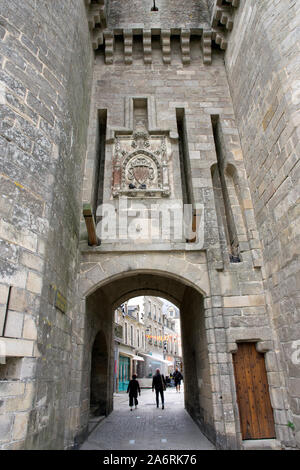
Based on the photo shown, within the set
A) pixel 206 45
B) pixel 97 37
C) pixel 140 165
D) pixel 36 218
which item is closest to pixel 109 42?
pixel 97 37

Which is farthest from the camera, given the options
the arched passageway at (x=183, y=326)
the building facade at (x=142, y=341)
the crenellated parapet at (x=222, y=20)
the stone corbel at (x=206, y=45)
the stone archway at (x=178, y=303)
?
the building facade at (x=142, y=341)

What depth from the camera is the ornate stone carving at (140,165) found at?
573cm

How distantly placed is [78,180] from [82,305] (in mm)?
2224

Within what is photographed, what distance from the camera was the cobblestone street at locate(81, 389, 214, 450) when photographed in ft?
14.5

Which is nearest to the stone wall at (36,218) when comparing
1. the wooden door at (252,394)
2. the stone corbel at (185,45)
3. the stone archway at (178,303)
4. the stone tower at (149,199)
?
the stone tower at (149,199)

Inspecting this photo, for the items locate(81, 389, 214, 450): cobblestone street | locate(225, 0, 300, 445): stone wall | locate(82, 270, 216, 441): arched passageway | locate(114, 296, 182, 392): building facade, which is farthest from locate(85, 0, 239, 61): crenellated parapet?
locate(114, 296, 182, 392): building facade

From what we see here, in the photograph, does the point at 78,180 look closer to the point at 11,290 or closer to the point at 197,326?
the point at 11,290

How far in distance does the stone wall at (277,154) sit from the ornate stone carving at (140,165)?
5.64 feet

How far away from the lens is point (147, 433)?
5156mm

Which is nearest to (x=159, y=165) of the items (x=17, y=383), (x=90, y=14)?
(x=90, y=14)

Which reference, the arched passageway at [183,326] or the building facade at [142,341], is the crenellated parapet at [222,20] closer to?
the arched passageway at [183,326]

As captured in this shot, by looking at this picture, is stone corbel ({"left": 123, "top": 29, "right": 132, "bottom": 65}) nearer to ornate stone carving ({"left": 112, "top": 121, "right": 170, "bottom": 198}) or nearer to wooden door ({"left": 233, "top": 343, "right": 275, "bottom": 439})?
ornate stone carving ({"left": 112, "top": 121, "right": 170, "bottom": 198})

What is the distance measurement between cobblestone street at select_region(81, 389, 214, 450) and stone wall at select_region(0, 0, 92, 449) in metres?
1.09

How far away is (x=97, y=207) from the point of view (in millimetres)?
5941
